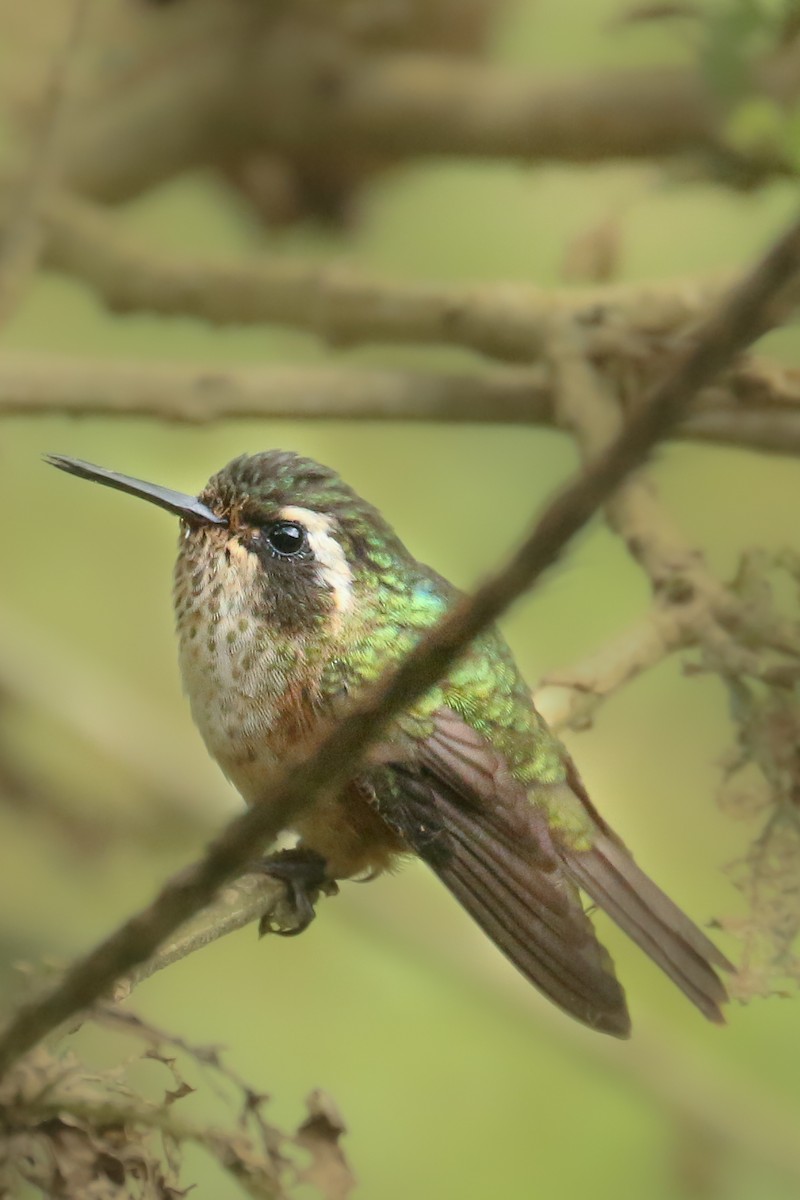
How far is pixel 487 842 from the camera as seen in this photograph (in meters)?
2.76

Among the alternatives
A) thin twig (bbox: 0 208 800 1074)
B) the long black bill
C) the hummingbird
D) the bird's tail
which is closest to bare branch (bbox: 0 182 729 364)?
the hummingbird

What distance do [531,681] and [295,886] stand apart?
1.03 m

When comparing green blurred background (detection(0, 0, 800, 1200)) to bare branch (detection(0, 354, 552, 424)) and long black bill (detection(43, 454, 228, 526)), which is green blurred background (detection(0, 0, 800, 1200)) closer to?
bare branch (detection(0, 354, 552, 424))

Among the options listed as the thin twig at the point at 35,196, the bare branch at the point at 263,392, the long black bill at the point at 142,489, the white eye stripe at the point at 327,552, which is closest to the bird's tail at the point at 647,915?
the white eye stripe at the point at 327,552

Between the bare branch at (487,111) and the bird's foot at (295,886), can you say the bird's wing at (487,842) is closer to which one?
the bird's foot at (295,886)

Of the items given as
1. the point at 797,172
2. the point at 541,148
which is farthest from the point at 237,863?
the point at 541,148

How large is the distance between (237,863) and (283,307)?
9.29 feet

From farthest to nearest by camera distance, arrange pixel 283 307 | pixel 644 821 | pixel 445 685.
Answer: pixel 644 821 < pixel 283 307 < pixel 445 685

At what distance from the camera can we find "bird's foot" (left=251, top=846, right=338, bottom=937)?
2705 millimetres

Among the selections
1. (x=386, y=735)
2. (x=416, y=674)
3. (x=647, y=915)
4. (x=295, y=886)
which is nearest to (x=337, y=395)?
(x=386, y=735)

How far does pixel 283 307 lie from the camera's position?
4117 millimetres

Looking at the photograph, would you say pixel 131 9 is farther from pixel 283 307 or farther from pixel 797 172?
pixel 797 172

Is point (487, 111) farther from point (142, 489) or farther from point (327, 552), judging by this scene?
point (142, 489)

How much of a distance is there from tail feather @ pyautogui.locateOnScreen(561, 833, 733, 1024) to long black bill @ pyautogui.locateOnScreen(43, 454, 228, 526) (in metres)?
0.93
